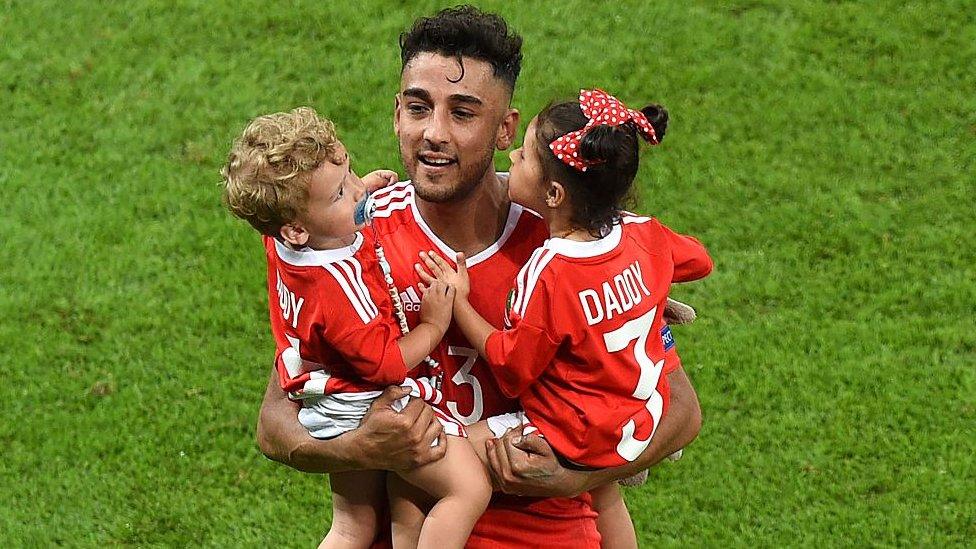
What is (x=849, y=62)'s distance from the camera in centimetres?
945

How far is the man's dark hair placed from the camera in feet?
14.0

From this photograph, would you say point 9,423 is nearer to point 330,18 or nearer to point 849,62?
point 330,18

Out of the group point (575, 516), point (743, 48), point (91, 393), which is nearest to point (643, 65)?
point (743, 48)

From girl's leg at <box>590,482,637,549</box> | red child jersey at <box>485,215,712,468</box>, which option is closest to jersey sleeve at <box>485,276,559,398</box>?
red child jersey at <box>485,215,712,468</box>

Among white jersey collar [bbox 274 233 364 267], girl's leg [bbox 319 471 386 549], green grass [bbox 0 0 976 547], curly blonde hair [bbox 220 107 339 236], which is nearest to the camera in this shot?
curly blonde hair [bbox 220 107 339 236]

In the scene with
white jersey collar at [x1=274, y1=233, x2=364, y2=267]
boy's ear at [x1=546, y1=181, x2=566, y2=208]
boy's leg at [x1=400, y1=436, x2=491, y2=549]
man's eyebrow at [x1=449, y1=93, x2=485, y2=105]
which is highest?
man's eyebrow at [x1=449, y1=93, x2=485, y2=105]

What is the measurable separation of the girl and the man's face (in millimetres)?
156

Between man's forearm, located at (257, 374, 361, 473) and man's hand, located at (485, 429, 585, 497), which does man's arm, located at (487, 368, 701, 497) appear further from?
→ man's forearm, located at (257, 374, 361, 473)

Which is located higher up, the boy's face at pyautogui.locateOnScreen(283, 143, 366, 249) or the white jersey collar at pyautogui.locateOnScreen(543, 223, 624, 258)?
the boy's face at pyautogui.locateOnScreen(283, 143, 366, 249)

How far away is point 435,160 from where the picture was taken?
4.25 metres

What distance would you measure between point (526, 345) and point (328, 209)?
2.15 ft

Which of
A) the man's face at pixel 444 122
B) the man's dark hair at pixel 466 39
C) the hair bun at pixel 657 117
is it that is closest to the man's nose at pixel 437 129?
the man's face at pixel 444 122

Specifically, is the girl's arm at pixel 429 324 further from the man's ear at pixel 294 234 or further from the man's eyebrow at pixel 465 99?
the man's eyebrow at pixel 465 99

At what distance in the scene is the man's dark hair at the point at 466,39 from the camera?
14.0ft
